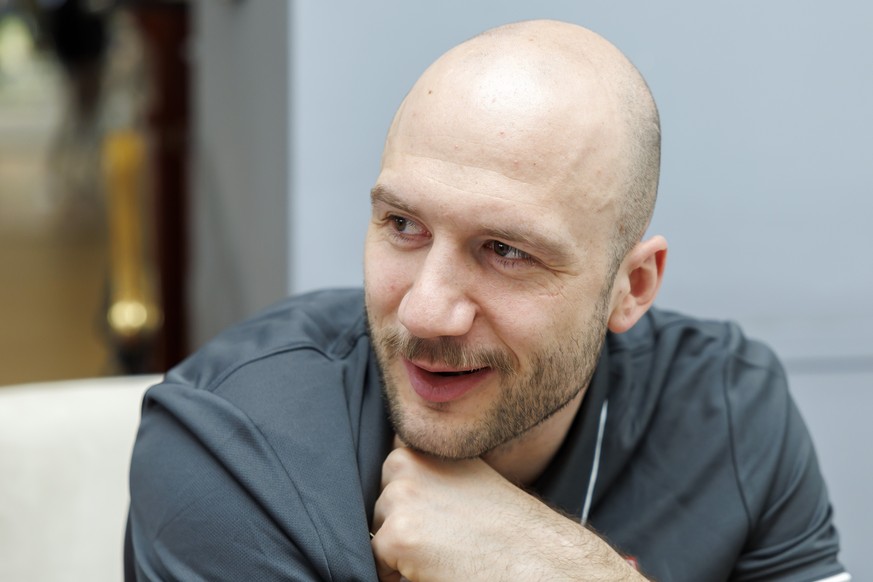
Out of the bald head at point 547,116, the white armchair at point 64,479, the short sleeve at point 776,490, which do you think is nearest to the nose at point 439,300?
the bald head at point 547,116

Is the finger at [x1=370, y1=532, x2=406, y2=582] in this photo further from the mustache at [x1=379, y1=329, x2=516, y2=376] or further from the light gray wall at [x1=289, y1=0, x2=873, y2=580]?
the light gray wall at [x1=289, y1=0, x2=873, y2=580]

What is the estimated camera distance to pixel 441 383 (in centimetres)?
116

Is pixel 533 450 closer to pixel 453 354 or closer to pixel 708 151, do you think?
pixel 453 354

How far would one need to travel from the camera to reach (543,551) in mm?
1153

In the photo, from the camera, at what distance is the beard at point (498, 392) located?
116cm

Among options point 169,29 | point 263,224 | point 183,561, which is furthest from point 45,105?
point 183,561

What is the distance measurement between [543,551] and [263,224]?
126 centimetres

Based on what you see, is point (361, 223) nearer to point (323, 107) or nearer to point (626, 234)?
point (323, 107)

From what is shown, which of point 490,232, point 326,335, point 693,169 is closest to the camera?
point 490,232

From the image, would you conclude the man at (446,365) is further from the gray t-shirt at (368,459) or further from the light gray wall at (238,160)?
the light gray wall at (238,160)

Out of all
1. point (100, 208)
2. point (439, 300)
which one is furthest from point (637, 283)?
point (100, 208)

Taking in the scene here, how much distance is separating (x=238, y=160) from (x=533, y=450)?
160cm

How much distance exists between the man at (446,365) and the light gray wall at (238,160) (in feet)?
2.39

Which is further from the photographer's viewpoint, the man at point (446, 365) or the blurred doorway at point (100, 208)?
the blurred doorway at point (100, 208)
